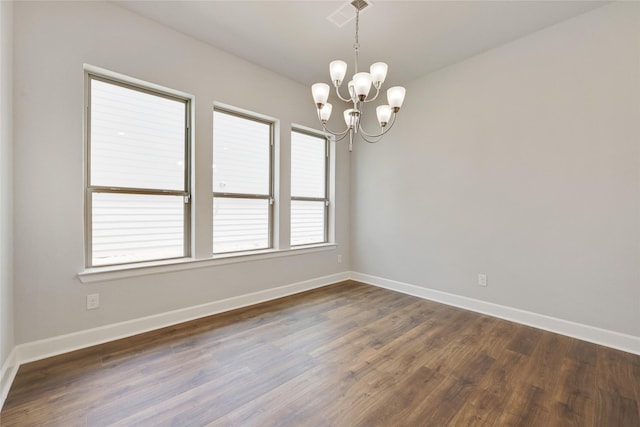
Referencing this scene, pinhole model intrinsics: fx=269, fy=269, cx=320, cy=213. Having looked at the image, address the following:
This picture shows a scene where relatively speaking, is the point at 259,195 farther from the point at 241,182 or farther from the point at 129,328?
the point at 129,328

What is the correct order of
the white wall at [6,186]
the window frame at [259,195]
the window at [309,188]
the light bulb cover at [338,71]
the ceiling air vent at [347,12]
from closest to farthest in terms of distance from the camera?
the white wall at [6,186] → the light bulb cover at [338,71] → the ceiling air vent at [347,12] → the window frame at [259,195] → the window at [309,188]

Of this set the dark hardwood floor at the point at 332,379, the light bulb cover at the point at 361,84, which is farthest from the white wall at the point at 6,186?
the light bulb cover at the point at 361,84

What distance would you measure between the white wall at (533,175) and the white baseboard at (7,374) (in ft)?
12.6

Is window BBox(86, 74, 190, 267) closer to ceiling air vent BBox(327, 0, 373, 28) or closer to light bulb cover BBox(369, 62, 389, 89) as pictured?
ceiling air vent BBox(327, 0, 373, 28)

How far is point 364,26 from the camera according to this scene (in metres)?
2.67

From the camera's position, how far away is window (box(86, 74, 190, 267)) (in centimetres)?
240

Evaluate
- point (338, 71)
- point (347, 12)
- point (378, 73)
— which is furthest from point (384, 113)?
point (347, 12)

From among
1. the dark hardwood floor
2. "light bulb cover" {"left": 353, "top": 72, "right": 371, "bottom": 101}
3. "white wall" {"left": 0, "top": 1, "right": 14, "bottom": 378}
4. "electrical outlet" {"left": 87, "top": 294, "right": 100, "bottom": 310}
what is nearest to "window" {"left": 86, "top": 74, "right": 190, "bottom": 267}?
"electrical outlet" {"left": 87, "top": 294, "right": 100, "bottom": 310}

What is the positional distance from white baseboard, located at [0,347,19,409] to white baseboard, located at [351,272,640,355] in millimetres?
3818

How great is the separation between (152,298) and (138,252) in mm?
469

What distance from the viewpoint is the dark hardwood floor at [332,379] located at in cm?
156

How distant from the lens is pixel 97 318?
2.33 m

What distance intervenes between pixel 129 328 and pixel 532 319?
3995 millimetres

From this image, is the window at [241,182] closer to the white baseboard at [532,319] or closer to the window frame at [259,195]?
the window frame at [259,195]
